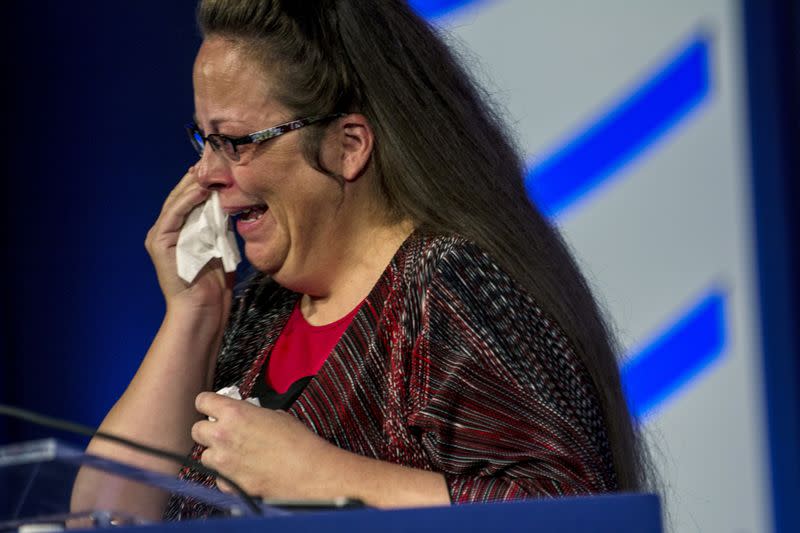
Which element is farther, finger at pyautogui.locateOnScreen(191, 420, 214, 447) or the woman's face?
the woman's face

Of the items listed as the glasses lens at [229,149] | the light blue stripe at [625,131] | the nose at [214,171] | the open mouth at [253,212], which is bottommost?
the open mouth at [253,212]

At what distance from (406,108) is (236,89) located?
0.26 metres

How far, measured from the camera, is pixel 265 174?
174 centimetres

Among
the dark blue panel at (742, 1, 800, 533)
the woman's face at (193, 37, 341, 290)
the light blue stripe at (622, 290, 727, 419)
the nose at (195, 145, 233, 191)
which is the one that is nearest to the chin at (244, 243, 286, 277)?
the woman's face at (193, 37, 341, 290)

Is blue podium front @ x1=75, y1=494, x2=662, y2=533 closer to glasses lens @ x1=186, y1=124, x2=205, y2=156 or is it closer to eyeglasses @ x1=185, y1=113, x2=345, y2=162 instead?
eyeglasses @ x1=185, y1=113, x2=345, y2=162

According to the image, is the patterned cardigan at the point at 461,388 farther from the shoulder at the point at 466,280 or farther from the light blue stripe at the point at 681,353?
the light blue stripe at the point at 681,353

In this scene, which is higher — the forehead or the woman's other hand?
the forehead

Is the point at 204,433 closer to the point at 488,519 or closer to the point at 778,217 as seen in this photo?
the point at 488,519

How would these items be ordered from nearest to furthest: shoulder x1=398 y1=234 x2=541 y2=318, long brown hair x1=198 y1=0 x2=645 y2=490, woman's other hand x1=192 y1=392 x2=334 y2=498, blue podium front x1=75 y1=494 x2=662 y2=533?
blue podium front x1=75 y1=494 x2=662 y2=533 → woman's other hand x1=192 y1=392 x2=334 y2=498 → shoulder x1=398 y1=234 x2=541 y2=318 → long brown hair x1=198 y1=0 x2=645 y2=490

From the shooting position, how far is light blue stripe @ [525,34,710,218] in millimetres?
2953

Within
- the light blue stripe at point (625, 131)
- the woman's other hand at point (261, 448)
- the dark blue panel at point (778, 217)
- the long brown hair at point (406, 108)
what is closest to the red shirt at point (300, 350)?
the long brown hair at point (406, 108)

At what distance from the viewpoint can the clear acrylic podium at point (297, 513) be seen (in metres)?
0.77

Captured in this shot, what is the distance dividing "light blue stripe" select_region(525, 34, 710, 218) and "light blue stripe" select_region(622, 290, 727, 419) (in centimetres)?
42

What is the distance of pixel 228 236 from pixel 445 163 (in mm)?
429
